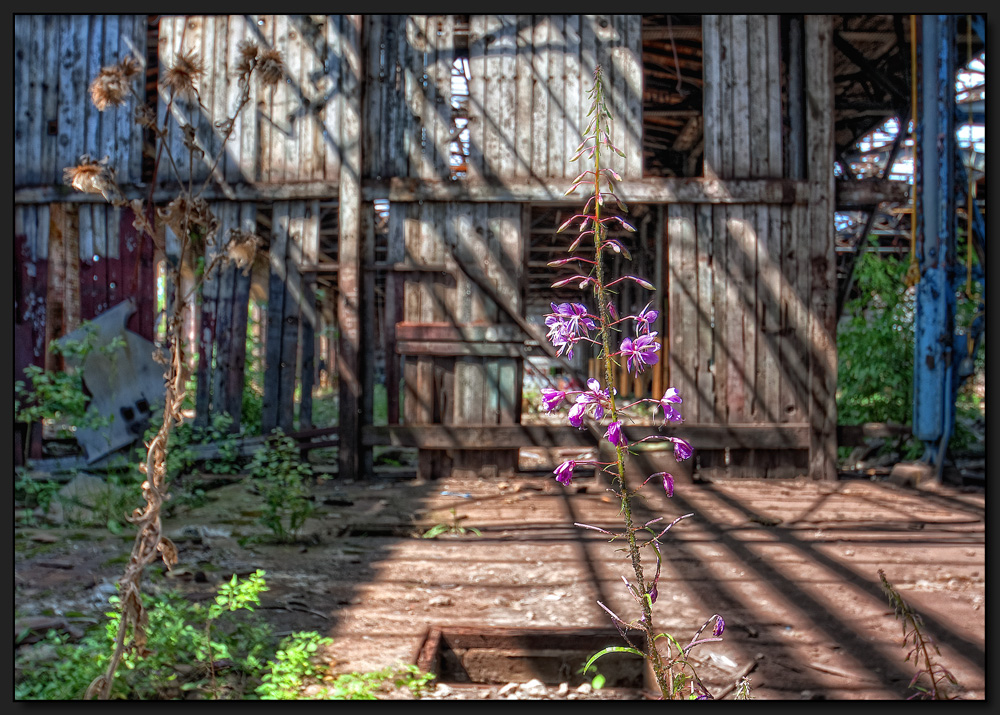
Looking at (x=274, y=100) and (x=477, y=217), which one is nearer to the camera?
(x=477, y=217)

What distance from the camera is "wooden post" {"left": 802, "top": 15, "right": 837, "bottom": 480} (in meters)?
7.70

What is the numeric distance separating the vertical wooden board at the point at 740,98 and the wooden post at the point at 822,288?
2.22 ft

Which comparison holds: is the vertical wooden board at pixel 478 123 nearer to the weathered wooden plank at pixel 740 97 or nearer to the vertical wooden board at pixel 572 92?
the vertical wooden board at pixel 572 92

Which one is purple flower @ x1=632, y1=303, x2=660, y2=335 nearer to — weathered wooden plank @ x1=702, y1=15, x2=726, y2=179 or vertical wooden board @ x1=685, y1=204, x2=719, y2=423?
vertical wooden board @ x1=685, y1=204, x2=719, y2=423

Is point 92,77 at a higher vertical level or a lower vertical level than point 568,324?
higher

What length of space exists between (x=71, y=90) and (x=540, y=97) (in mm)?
5293

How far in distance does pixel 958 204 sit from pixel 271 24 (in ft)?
25.4

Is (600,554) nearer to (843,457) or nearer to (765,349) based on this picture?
(765,349)

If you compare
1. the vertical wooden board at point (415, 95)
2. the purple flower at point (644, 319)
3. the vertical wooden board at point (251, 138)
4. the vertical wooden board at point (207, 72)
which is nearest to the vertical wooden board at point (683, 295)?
the vertical wooden board at point (415, 95)

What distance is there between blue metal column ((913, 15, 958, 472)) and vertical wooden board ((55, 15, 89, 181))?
917 cm

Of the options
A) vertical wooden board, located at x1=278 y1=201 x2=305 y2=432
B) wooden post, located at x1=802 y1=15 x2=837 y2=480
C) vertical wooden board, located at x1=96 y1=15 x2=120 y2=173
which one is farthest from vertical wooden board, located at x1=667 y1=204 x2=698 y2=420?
vertical wooden board, located at x1=96 y1=15 x2=120 y2=173

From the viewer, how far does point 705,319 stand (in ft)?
25.5

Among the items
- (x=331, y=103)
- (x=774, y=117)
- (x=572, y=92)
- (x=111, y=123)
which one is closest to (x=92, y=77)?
(x=111, y=123)

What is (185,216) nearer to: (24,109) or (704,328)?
(704,328)
